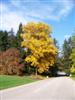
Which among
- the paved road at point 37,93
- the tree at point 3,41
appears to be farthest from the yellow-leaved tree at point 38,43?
the paved road at point 37,93

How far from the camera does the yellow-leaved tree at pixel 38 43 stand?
252ft

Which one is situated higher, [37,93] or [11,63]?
[11,63]

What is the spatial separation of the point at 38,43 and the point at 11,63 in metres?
8.07

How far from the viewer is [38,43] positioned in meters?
76.8

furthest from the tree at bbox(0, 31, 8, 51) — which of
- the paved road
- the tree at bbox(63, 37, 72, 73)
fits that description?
the paved road

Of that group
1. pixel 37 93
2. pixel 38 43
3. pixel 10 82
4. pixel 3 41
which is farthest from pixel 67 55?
pixel 37 93

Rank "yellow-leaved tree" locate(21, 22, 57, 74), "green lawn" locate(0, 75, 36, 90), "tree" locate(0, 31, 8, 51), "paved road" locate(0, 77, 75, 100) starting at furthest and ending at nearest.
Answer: "tree" locate(0, 31, 8, 51), "yellow-leaved tree" locate(21, 22, 57, 74), "green lawn" locate(0, 75, 36, 90), "paved road" locate(0, 77, 75, 100)

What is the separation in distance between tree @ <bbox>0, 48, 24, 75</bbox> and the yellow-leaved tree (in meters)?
2.48

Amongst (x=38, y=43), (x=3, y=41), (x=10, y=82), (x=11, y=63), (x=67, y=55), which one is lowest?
(x=10, y=82)

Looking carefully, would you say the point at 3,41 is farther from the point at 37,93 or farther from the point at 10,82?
the point at 37,93

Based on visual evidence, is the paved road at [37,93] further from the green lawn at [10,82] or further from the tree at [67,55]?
the tree at [67,55]

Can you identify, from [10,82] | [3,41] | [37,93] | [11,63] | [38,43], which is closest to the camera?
[37,93]

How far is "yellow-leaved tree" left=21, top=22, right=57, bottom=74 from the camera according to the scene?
76875mm

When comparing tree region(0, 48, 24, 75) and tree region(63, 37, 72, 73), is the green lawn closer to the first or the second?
tree region(0, 48, 24, 75)
